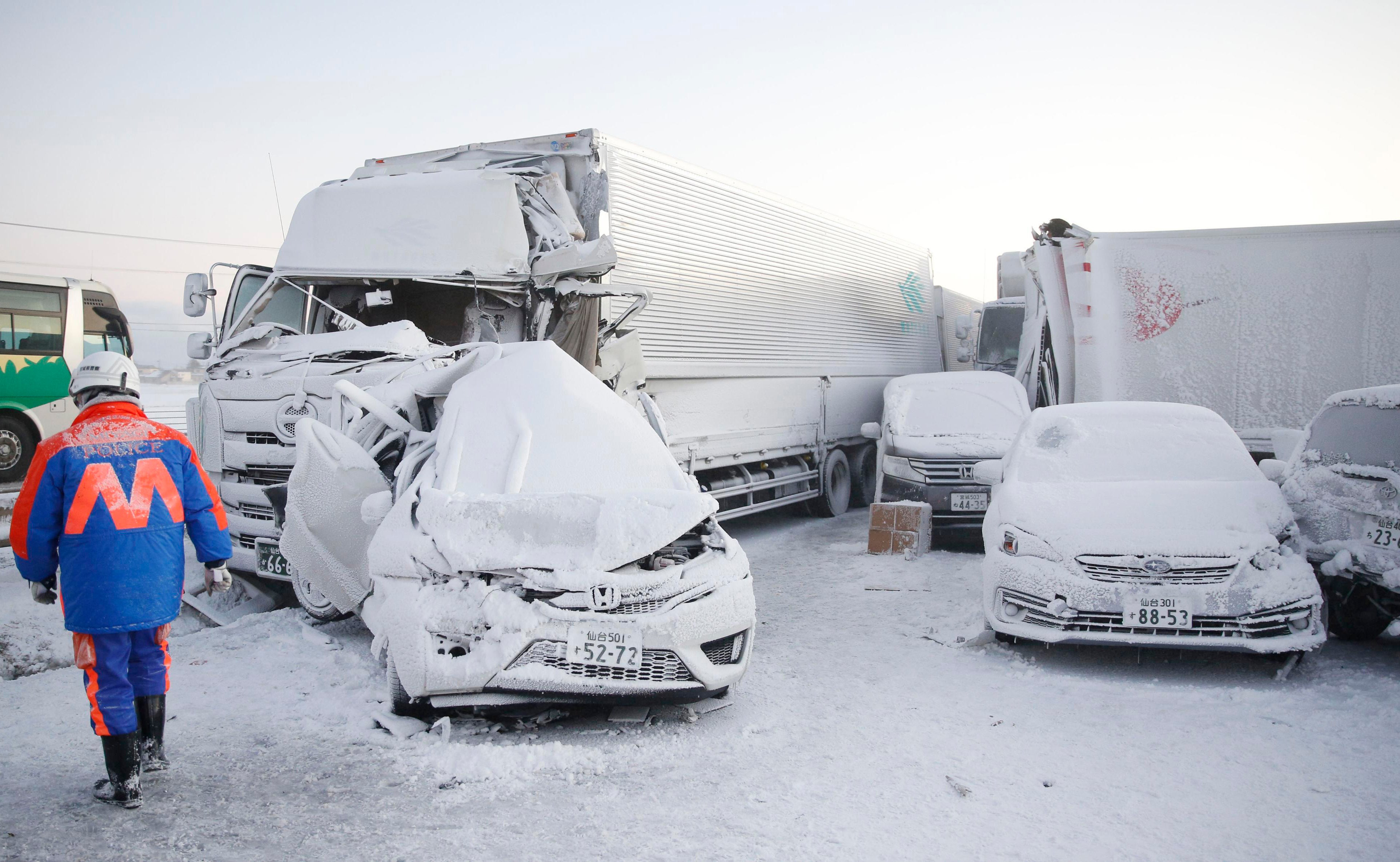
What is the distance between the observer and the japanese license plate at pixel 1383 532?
5.17 metres

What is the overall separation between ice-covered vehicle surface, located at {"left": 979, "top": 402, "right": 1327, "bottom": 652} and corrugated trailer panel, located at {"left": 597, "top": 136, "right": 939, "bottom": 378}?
4125mm

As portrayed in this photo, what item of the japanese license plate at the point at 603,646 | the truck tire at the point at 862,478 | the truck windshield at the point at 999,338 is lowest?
the truck tire at the point at 862,478

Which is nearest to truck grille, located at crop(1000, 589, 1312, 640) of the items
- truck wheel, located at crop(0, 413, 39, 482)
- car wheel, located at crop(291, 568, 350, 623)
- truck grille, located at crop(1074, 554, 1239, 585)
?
truck grille, located at crop(1074, 554, 1239, 585)

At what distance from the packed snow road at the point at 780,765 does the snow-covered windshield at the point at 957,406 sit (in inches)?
176

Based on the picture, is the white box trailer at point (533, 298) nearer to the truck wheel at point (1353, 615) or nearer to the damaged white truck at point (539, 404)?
the damaged white truck at point (539, 404)

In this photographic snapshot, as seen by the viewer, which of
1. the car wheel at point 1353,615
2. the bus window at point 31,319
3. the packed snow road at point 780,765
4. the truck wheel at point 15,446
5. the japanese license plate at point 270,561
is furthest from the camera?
the bus window at point 31,319

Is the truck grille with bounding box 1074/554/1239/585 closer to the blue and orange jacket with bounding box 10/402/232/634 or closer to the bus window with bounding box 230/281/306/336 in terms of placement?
the blue and orange jacket with bounding box 10/402/232/634

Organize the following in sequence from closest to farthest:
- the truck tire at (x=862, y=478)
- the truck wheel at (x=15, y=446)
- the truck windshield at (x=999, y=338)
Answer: the truck tire at (x=862, y=478), the truck wheel at (x=15, y=446), the truck windshield at (x=999, y=338)

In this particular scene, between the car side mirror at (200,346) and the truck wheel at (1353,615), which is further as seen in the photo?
the car side mirror at (200,346)

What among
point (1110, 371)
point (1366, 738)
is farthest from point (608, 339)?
point (1366, 738)

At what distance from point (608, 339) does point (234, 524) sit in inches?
132

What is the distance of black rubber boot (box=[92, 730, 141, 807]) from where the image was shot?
336 centimetres

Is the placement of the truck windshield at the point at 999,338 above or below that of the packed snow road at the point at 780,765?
above

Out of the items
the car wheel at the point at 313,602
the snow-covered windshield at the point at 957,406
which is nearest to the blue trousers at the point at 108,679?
the car wheel at the point at 313,602
